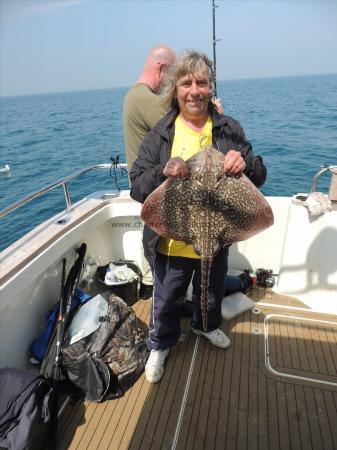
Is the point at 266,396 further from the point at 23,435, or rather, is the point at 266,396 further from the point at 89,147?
the point at 89,147

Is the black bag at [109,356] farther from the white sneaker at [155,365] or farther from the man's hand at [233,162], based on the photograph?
the man's hand at [233,162]

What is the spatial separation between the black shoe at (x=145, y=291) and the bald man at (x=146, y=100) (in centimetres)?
191

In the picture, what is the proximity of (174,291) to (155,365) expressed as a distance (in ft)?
2.74

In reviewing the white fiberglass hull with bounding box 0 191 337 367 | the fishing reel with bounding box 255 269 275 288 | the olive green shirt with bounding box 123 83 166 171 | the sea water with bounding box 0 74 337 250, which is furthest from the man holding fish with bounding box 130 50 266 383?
the sea water with bounding box 0 74 337 250

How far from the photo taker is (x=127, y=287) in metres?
3.96

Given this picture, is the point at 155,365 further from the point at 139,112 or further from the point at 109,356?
the point at 139,112

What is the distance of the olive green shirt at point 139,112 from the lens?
2.79 metres

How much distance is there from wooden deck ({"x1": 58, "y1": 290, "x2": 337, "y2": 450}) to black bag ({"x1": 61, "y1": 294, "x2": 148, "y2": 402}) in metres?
0.13

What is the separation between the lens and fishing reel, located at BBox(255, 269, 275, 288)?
166 inches

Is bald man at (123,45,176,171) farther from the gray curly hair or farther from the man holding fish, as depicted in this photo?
the gray curly hair

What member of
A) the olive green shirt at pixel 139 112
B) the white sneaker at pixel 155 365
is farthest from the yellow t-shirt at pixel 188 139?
the white sneaker at pixel 155 365

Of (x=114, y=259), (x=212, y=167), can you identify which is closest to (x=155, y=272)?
(x=212, y=167)

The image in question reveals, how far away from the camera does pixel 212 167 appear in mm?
1874

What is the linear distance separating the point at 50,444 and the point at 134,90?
120 inches
